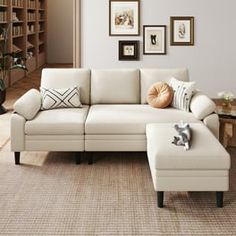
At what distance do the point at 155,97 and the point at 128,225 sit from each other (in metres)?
2.07

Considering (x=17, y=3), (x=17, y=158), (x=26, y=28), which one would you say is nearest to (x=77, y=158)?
(x=17, y=158)

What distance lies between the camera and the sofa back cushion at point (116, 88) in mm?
5266

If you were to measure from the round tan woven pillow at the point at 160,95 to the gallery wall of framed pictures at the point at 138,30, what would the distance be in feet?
5.44

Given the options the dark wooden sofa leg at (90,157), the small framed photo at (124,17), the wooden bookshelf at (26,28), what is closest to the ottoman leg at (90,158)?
the dark wooden sofa leg at (90,157)

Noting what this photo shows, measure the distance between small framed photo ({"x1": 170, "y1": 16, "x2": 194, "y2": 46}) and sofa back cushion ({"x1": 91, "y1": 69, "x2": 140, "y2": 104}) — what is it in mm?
1545

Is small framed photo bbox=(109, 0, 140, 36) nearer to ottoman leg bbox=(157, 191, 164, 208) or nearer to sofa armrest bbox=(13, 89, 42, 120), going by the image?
sofa armrest bbox=(13, 89, 42, 120)

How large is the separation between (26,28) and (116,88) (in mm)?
6343

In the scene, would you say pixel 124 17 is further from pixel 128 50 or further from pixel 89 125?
pixel 89 125

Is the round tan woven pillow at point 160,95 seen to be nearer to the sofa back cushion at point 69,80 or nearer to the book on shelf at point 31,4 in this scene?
the sofa back cushion at point 69,80

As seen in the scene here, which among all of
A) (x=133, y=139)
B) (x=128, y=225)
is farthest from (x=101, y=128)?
(x=128, y=225)

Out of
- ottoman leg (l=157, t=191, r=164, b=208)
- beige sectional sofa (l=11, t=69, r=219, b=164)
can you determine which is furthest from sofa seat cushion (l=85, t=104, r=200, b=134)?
ottoman leg (l=157, t=191, r=164, b=208)

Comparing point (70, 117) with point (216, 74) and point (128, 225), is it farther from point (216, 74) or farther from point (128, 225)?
point (216, 74)

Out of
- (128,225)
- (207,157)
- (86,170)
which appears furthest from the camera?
(86,170)

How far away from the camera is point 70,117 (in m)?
4.62
